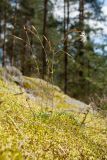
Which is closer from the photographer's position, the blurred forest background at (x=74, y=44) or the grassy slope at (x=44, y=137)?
the grassy slope at (x=44, y=137)

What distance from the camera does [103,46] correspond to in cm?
2652

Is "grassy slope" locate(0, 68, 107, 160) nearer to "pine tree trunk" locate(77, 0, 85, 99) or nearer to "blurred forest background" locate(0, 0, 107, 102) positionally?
"blurred forest background" locate(0, 0, 107, 102)

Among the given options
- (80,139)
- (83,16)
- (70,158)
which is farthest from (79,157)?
(83,16)

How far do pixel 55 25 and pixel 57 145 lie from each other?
3129cm

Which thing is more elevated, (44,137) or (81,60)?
(44,137)

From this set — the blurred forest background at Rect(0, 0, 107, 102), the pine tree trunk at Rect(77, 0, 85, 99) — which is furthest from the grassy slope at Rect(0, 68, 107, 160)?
the pine tree trunk at Rect(77, 0, 85, 99)

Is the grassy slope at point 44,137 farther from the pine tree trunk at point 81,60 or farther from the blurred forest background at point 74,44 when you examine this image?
the pine tree trunk at point 81,60

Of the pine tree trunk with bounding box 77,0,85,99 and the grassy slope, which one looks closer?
the grassy slope

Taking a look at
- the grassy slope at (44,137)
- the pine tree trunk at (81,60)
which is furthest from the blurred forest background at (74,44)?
the grassy slope at (44,137)

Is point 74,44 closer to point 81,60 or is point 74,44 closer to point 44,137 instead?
point 81,60

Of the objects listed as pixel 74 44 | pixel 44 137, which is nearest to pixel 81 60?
pixel 74 44

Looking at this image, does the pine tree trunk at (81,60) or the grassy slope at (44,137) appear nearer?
the grassy slope at (44,137)

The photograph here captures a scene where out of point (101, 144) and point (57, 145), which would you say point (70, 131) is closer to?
point (101, 144)

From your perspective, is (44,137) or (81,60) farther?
(81,60)
